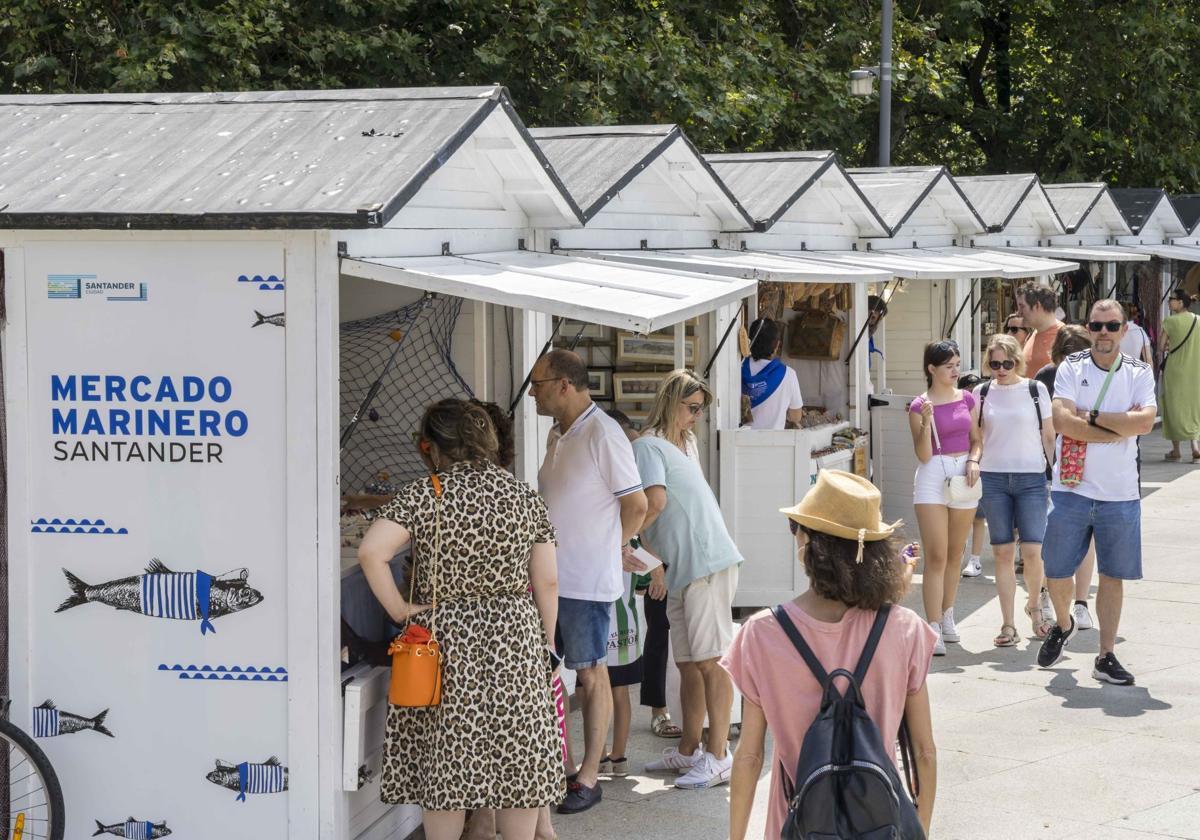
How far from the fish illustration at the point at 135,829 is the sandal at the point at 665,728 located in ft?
8.46

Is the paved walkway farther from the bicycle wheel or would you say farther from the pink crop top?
the bicycle wheel

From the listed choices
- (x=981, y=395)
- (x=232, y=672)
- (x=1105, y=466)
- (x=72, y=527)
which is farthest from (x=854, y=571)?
(x=981, y=395)

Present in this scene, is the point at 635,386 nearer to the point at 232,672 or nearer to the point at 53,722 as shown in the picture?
the point at 232,672

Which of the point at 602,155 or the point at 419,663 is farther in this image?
the point at 602,155

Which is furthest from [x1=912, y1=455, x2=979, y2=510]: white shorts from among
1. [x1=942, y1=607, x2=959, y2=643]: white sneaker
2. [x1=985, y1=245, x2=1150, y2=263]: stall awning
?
[x1=985, y1=245, x2=1150, y2=263]: stall awning

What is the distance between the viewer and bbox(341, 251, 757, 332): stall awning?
A: 4984 mm

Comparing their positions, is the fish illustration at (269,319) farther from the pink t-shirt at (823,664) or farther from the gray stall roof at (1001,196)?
the gray stall roof at (1001,196)

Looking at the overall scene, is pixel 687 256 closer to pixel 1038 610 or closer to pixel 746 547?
pixel 746 547

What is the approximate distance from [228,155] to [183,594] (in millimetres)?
1480

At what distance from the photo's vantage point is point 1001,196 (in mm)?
17172

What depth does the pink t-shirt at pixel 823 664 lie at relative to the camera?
11.7ft

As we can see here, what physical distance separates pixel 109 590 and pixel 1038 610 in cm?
557

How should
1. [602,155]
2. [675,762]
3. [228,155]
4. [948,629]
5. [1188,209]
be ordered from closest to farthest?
[228,155] < [675,762] < [948,629] < [602,155] < [1188,209]

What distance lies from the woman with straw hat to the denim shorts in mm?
5039
